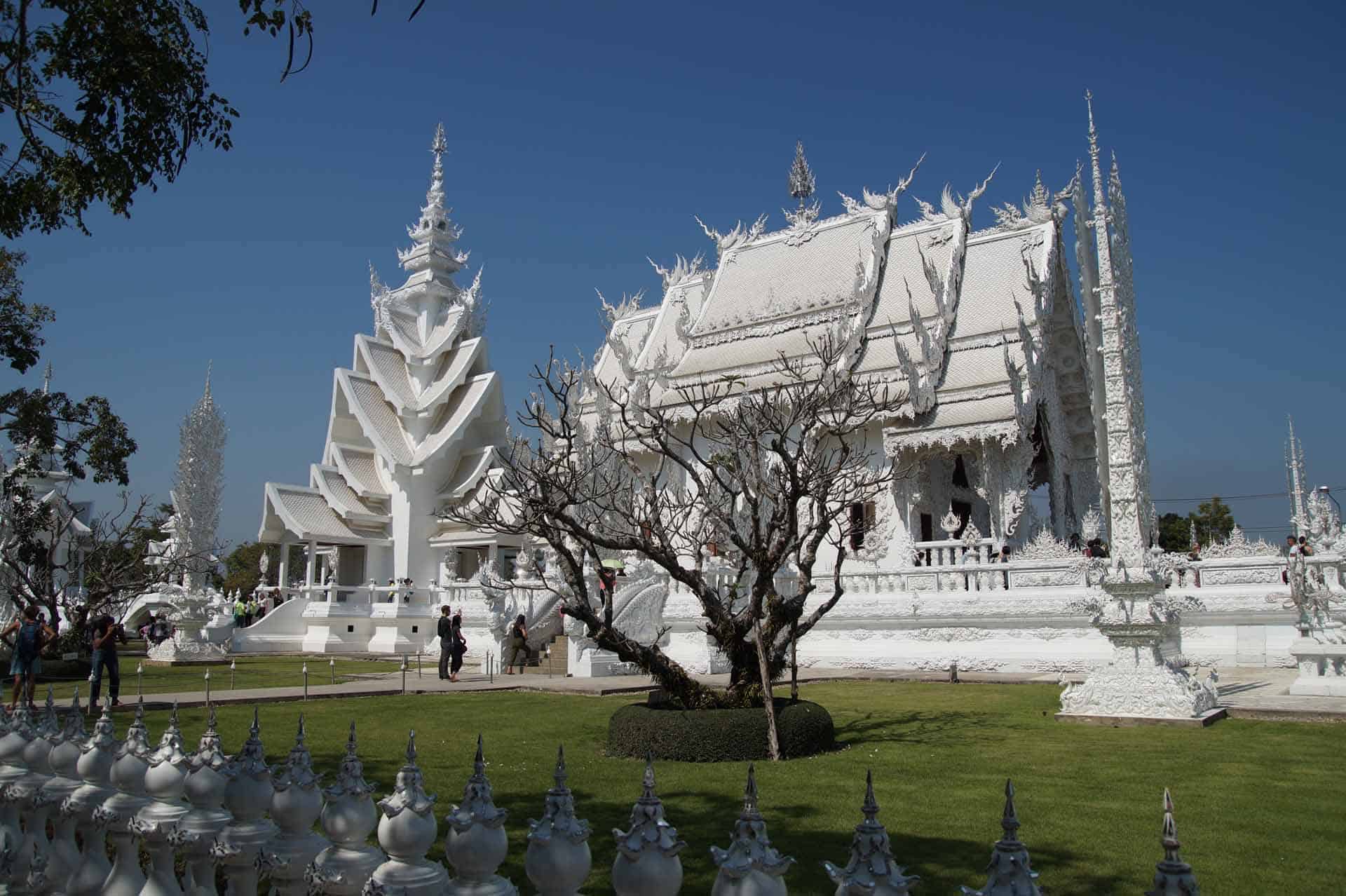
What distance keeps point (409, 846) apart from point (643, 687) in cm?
1282

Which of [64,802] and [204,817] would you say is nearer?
[204,817]

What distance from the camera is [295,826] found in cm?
297

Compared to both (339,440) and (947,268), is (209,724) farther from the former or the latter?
(339,440)

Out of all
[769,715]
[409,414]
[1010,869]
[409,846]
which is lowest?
[769,715]

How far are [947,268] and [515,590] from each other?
46.4ft

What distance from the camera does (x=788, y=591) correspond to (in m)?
20.6

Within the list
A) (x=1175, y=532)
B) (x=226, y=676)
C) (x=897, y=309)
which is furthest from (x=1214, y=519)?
(x=226, y=676)

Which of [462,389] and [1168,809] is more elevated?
[462,389]

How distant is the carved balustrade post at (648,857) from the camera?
2.24 metres

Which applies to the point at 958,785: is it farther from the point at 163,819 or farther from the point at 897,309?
the point at 897,309

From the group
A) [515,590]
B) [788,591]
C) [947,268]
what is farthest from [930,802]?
[947,268]

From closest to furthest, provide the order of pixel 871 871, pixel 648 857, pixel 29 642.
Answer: pixel 871 871
pixel 648 857
pixel 29 642

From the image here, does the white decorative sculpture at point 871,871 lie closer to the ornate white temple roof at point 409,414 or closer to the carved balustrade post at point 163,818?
the carved balustrade post at point 163,818

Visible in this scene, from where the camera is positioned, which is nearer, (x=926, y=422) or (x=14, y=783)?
(x=14, y=783)
